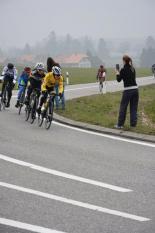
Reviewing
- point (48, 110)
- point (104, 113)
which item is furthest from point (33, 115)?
point (104, 113)

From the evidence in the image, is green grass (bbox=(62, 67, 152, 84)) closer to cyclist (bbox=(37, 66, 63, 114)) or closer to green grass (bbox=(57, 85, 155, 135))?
green grass (bbox=(57, 85, 155, 135))

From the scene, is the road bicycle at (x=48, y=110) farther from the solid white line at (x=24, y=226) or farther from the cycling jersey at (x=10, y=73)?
the solid white line at (x=24, y=226)

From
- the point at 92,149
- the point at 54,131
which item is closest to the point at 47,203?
the point at 92,149

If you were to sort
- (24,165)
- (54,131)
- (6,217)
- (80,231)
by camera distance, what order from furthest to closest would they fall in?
(54,131), (24,165), (6,217), (80,231)

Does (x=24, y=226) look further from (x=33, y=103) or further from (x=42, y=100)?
(x=33, y=103)

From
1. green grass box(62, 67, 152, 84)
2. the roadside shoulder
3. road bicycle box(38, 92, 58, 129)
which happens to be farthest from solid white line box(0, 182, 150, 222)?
green grass box(62, 67, 152, 84)

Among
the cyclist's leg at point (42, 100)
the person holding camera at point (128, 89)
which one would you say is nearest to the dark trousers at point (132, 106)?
the person holding camera at point (128, 89)

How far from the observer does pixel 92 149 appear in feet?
38.0

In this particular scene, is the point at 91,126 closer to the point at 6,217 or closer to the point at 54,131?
the point at 54,131

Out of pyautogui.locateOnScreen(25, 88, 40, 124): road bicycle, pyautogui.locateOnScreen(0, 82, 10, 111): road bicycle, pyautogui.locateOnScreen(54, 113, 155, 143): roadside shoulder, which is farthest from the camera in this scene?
pyautogui.locateOnScreen(0, 82, 10, 111): road bicycle

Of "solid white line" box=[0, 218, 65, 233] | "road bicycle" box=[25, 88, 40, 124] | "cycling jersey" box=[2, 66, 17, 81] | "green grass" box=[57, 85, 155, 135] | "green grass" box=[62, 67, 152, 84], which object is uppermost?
"cycling jersey" box=[2, 66, 17, 81]

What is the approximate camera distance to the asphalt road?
21.3 feet

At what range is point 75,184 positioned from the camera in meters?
8.42

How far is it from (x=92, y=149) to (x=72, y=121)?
13.8ft
